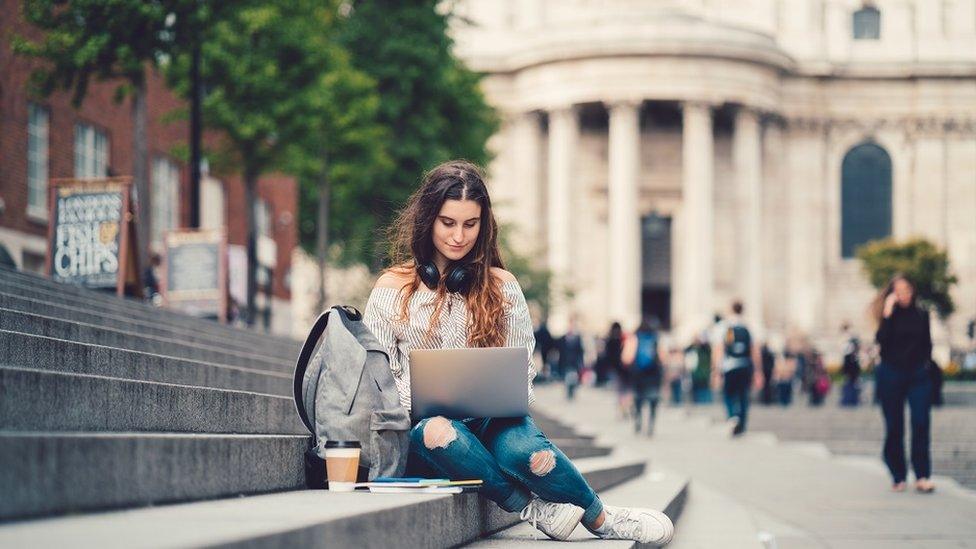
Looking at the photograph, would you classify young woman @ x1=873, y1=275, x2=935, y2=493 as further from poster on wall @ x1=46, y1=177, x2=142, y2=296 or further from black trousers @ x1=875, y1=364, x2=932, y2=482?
poster on wall @ x1=46, y1=177, x2=142, y2=296

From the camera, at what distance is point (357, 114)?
105ft

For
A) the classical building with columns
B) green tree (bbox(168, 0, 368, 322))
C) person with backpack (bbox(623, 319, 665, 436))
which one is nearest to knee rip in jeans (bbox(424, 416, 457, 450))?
person with backpack (bbox(623, 319, 665, 436))

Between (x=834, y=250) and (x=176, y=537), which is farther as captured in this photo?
(x=834, y=250)

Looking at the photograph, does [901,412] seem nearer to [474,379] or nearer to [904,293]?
[904,293]

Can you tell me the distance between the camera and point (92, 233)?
61.2ft

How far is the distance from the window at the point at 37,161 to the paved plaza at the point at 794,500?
37.0 feet

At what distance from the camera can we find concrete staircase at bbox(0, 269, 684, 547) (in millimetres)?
4266

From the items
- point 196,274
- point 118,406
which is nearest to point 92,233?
point 196,274

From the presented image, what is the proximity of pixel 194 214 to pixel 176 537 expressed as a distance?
22.0 m

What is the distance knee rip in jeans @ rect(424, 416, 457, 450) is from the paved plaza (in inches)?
92.0

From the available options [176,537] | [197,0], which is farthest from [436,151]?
[176,537]

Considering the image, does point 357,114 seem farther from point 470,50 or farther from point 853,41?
point 853,41

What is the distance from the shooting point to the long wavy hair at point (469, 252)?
693 centimetres

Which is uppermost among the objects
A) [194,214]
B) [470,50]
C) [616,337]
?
[470,50]
